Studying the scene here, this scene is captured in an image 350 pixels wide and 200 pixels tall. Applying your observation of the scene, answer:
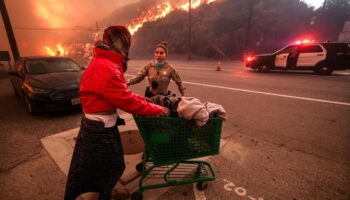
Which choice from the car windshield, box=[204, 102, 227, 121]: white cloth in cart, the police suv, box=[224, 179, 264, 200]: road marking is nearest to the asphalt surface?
box=[224, 179, 264, 200]: road marking

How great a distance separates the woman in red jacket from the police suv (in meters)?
11.9

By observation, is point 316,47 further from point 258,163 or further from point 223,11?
point 223,11

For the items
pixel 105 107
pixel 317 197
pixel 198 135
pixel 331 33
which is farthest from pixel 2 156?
pixel 331 33

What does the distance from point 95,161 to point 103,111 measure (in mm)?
508

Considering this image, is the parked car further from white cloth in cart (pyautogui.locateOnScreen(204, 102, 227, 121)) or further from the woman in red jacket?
white cloth in cart (pyautogui.locateOnScreen(204, 102, 227, 121))

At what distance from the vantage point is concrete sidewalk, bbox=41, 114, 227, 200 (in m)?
2.47

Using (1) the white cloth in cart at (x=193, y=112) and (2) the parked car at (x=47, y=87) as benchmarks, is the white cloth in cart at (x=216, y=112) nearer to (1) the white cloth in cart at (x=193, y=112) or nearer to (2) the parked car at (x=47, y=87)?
(1) the white cloth in cart at (x=193, y=112)

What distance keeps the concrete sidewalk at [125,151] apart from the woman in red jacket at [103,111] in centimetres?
56

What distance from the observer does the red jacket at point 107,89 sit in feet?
5.20

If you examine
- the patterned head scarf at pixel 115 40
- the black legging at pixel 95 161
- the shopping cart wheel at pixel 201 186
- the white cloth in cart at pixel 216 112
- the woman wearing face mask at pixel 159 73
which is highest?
the patterned head scarf at pixel 115 40

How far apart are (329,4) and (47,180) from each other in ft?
130

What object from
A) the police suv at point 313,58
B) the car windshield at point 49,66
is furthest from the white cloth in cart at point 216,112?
the police suv at point 313,58

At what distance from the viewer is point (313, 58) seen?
10477 millimetres

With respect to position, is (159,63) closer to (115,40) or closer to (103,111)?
(115,40)
